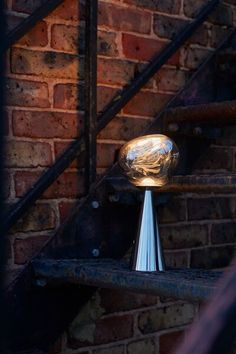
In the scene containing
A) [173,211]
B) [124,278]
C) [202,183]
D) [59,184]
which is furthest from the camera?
[173,211]

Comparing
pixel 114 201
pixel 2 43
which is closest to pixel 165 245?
pixel 114 201

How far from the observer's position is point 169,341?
7.00ft

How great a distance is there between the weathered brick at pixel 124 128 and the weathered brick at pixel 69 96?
112 mm

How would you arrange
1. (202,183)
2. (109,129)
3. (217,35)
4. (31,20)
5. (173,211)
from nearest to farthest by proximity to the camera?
(202,183) < (31,20) < (109,129) < (173,211) < (217,35)

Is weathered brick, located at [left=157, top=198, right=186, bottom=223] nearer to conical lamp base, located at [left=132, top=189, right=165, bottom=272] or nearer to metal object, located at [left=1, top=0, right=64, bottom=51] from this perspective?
conical lamp base, located at [left=132, top=189, right=165, bottom=272]

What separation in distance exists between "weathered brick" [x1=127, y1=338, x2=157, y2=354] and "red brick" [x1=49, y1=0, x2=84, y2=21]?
98 centimetres

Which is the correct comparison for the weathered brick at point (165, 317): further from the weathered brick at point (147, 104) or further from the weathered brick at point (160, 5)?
the weathered brick at point (160, 5)

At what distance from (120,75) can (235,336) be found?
1.49 metres

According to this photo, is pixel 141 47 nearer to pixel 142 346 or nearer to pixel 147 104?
pixel 147 104

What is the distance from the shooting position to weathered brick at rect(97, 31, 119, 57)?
6.05ft

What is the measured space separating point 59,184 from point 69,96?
0.24m

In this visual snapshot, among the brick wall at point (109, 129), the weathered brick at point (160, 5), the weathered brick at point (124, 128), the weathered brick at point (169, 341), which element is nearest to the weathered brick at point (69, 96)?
Answer: the brick wall at point (109, 129)

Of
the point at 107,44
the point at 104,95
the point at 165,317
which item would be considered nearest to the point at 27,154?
Result: the point at 104,95

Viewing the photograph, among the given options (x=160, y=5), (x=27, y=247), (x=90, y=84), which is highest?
(x=160, y=5)
